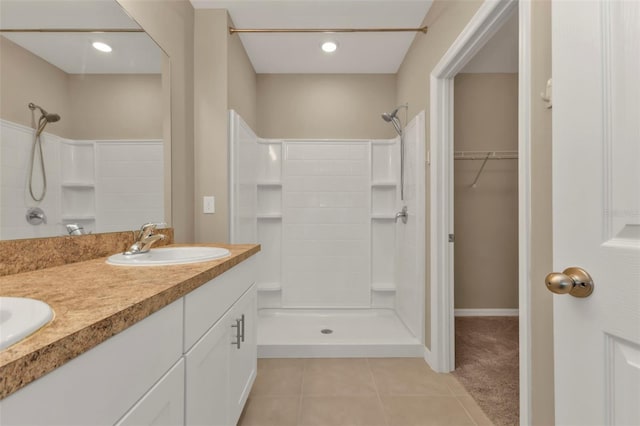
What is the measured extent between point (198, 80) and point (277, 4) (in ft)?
2.43

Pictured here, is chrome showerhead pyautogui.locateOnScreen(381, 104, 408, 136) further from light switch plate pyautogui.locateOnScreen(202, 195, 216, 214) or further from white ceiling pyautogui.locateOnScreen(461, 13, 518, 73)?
light switch plate pyautogui.locateOnScreen(202, 195, 216, 214)

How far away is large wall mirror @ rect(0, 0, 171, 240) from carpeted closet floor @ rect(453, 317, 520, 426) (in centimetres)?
207

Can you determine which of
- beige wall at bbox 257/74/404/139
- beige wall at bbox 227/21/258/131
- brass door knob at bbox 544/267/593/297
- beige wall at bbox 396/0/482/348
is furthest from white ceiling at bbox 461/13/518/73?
brass door knob at bbox 544/267/593/297

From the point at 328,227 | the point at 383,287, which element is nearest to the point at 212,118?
the point at 328,227

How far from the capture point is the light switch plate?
1.98 metres

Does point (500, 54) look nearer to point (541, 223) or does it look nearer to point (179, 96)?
point (541, 223)

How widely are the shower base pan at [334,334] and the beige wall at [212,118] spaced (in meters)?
0.91

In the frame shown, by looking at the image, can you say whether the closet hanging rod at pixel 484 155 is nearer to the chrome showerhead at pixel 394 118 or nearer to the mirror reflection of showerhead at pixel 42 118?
the chrome showerhead at pixel 394 118

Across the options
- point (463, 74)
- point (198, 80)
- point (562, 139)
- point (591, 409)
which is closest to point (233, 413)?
point (591, 409)

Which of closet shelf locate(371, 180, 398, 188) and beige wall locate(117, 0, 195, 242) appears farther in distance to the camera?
closet shelf locate(371, 180, 398, 188)

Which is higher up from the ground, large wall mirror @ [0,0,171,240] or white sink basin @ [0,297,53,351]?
large wall mirror @ [0,0,171,240]

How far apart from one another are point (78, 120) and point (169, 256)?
654 millimetres

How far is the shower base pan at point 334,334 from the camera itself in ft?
6.89

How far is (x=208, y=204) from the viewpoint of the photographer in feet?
6.49
